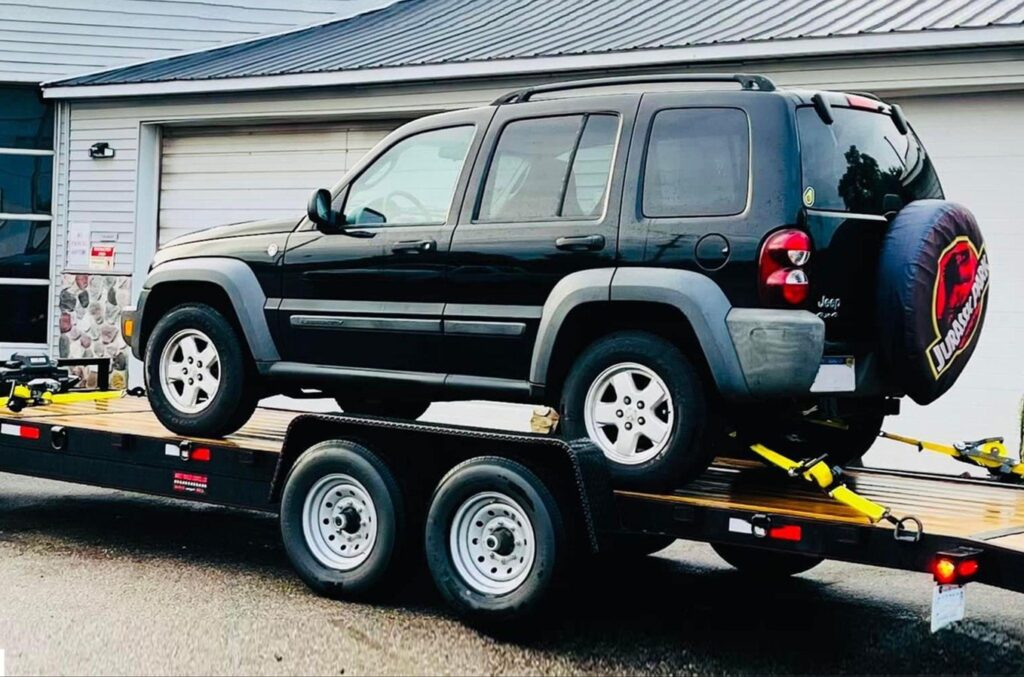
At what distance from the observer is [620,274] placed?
6.15 m

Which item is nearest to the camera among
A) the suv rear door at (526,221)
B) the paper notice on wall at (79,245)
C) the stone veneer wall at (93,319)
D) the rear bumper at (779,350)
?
the rear bumper at (779,350)

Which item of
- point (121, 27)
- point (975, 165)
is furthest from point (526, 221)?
point (121, 27)

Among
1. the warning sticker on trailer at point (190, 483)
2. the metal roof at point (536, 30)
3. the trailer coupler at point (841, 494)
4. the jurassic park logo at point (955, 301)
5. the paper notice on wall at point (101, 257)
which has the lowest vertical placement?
Answer: the warning sticker on trailer at point (190, 483)

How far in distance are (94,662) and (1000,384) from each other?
771cm

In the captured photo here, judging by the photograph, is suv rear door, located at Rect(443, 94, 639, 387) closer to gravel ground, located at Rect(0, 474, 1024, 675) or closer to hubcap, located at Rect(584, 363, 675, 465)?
hubcap, located at Rect(584, 363, 675, 465)

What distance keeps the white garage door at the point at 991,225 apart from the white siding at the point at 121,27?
8556 mm

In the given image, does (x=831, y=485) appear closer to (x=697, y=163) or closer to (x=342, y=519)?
(x=697, y=163)

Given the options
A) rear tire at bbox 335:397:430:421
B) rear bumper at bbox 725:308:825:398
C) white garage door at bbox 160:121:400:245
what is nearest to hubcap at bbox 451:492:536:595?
rear bumper at bbox 725:308:825:398

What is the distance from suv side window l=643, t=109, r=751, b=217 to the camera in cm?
602

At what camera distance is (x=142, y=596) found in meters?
6.76

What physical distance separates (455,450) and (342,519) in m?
0.69

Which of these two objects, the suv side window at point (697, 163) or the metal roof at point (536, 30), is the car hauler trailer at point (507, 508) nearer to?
the suv side window at point (697, 163)

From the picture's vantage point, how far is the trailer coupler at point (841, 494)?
523cm

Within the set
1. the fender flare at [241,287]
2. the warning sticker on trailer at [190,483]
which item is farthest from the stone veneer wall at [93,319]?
the warning sticker on trailer at [190,483]
